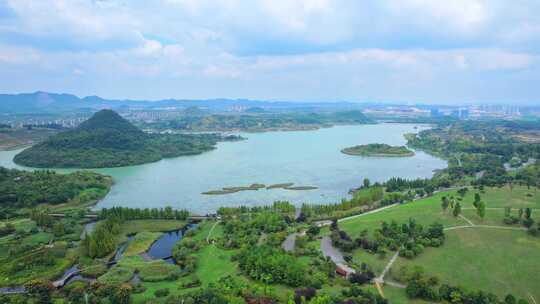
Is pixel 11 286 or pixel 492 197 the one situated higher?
pixel 492 197

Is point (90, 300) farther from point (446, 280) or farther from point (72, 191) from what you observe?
point (72, 191)

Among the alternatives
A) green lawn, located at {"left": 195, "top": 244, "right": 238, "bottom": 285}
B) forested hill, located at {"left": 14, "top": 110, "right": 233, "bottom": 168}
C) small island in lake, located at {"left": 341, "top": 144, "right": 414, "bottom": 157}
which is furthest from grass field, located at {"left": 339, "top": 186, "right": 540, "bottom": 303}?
forested hill, located at {"left": 14, "top": 110, "right": 233, "bottom": 168}

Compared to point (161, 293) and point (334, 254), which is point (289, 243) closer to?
Answer: point (334, 254)

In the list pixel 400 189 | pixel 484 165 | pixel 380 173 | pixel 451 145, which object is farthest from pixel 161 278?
pixel 451 145

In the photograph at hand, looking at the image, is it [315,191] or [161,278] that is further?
[315,191]

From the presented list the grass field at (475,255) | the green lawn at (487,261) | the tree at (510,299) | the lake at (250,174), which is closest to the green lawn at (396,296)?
the grass field at (475,255)

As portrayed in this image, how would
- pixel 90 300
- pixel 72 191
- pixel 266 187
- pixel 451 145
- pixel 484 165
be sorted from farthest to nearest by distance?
pixel 451 145, pixel 484 165, pixel 266 187, pixel 72 191, pixel 90 300
